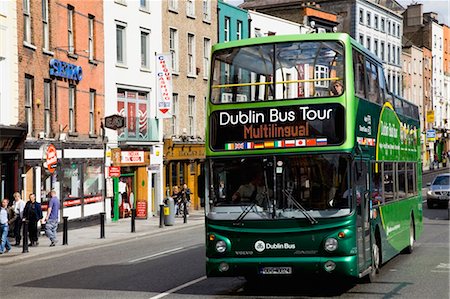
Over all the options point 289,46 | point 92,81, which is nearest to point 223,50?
point 289,46

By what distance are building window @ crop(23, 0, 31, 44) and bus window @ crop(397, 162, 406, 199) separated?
17.3 metres

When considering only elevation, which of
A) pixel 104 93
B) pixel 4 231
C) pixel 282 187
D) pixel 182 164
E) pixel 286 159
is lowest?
pixel 4 231

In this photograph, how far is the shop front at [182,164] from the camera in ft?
147

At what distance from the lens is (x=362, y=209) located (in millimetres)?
13984

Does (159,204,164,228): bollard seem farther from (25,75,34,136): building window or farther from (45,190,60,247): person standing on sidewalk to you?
(45,190,60,247): person standing on sidewalk

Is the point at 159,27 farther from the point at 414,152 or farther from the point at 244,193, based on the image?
the point at 244,193

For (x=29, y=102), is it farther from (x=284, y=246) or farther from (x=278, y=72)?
(x=284, y=246)

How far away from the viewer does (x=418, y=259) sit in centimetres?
1933

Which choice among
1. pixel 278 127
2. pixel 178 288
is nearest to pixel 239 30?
pixel 178 288

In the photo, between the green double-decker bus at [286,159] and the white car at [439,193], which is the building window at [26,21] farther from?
the white car at [439,193]

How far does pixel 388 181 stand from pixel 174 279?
15.9ft

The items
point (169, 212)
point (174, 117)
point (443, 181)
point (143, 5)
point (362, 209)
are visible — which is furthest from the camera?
point (174, 117)

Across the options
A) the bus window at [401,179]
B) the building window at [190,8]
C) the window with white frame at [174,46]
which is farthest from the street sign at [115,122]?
the bus window at [401,179]

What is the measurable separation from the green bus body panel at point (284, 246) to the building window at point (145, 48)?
30555 millimetres
